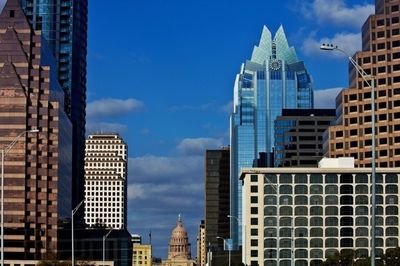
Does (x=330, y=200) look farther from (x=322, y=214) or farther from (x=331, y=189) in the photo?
(x=322, y=214)

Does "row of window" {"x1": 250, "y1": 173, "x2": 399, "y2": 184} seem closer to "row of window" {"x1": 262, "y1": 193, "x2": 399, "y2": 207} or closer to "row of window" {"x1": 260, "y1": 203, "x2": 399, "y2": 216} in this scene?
"row of window" {"x1": 262, "y1": 193, "x2": 399, "y2": 207}

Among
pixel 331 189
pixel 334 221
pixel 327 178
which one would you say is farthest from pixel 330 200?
pixel 327 178

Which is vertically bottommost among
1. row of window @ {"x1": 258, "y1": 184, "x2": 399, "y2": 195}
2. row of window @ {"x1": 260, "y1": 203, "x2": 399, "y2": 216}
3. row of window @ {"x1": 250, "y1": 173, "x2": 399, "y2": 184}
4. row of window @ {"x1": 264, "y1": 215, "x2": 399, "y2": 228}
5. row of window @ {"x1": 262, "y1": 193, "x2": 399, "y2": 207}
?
row of window @ {"x1": 264, "y1": 215, "x2": 399, "y2": 228}

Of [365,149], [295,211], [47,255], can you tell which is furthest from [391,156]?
[47,255]

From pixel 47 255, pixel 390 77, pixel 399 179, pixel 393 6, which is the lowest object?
→ pixel 47 255

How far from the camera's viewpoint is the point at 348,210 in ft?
627

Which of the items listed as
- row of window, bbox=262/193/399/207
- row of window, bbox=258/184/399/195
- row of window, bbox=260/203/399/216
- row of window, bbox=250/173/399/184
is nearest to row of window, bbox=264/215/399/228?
row of window, bbox=260/203/399/216

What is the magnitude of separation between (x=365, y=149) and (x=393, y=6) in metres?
29.5

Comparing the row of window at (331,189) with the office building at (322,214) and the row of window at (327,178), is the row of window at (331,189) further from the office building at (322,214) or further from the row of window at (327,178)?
the row of window at (327,178)

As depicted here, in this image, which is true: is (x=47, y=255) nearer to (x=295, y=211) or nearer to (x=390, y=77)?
(x=295, y=211)

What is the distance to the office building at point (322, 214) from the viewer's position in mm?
190000

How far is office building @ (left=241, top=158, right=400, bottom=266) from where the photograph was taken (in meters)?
190

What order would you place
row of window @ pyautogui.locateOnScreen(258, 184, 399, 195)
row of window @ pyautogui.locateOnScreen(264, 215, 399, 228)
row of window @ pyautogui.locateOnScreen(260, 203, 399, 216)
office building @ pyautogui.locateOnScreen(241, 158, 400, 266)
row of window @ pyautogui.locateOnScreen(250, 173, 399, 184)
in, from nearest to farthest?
row of window @ pyautogui.locateOnScreen(250, 173, 399, 184) → office building @ pyautogui.locateOnScreen(241, 158, 400, 266) → row of window @ pyautogui.locateOnScreen(258, 184, 399, 195) → row of window @ pyautogui.locateOnScreen(264, 215, 399, 228) → row of window @ pyautogui.locateOnScreen(260, 203, 399, 216)

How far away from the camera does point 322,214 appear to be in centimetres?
19175
